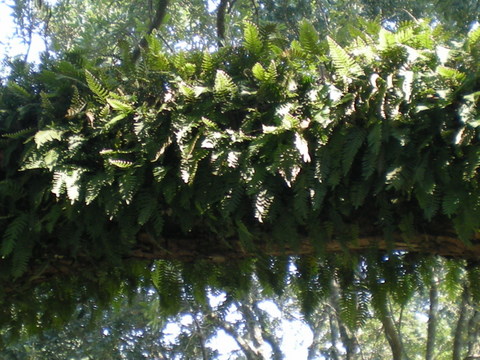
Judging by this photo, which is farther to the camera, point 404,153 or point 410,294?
point 410,294

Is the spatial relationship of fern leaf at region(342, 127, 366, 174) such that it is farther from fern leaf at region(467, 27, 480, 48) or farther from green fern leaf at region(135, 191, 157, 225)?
green fern leaf at region(135, 191, 157, 225)

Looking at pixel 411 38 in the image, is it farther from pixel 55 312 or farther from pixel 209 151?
pixel 55 312

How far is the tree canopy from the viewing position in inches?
101

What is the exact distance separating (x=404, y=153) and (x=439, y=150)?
0.14m

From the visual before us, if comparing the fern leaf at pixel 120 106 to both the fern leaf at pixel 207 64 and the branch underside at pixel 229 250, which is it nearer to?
the fern leaf at pixel 207 64

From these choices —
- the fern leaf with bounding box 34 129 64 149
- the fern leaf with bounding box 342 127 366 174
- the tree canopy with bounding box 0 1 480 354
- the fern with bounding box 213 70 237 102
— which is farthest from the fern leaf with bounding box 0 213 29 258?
the fern leaf with bounding box 342 127 366 174

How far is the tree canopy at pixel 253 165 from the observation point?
2.55m

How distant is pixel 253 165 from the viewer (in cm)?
269

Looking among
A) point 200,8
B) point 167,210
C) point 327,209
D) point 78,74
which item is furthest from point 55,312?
point 200,8

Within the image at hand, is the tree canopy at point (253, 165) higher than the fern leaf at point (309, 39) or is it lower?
lower

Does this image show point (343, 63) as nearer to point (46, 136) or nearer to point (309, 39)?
point (309, 39)

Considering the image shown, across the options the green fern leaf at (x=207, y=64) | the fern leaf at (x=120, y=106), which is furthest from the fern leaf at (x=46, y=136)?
the green fern leaf at (x=207, y=64)

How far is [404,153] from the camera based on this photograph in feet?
8.32

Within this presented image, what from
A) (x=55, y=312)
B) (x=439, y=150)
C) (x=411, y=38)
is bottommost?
(x=55, y=312)
